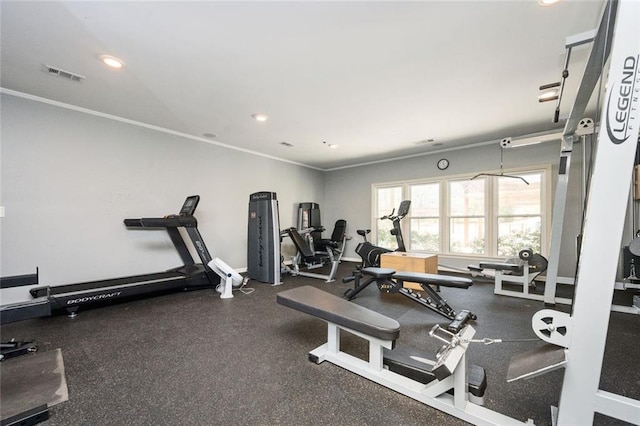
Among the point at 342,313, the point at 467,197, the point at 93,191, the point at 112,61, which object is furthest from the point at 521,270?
the point at 93,191

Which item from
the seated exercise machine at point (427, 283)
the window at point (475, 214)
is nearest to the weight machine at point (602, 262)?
the seated exercise machine at point (427, 283)

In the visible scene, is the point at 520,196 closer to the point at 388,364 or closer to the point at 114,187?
the point at 388,364

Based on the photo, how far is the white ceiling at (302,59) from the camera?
1.85 m

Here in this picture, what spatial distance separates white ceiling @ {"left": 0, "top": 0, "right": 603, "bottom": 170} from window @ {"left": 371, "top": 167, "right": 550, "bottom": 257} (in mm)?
1263

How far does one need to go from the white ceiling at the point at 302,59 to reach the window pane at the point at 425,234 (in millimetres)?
2364

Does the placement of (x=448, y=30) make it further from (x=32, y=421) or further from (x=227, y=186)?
(x=227, y=186)

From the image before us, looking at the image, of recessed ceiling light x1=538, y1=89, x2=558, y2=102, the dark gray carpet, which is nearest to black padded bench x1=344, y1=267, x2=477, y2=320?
the dark gray carpet

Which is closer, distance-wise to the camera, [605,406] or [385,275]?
[605,406]

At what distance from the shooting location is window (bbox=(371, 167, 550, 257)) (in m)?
4.66

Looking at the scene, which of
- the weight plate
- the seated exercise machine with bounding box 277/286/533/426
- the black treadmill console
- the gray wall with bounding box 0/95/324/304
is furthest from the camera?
the black treadmill console

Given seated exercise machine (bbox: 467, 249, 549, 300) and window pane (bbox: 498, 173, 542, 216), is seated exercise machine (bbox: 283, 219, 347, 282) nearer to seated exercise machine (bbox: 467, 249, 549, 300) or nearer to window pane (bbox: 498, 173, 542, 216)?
seated exercise machine (bbox: 467, 249, 549, 300)

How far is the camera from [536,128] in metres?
4.29

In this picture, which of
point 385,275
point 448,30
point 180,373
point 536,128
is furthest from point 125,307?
point 536,128

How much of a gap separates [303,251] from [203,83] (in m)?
3.21
